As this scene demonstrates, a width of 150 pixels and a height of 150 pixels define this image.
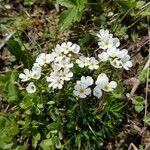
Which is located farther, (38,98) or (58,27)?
(58,27)

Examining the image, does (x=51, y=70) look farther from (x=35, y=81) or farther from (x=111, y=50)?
(x=111, y=50)

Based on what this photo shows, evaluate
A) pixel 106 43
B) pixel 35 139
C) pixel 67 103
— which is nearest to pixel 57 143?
pixel 35 139

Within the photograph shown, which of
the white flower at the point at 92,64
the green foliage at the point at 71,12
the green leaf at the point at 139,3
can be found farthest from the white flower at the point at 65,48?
the green leaf at the point at 139,3

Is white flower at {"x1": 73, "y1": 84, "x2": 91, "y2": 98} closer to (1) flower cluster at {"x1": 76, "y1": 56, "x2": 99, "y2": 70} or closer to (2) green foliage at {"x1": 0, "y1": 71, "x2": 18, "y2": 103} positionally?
(1) flower cluster at {"x1": 76, "y1": 56, "x2": 99, "y2": 70}

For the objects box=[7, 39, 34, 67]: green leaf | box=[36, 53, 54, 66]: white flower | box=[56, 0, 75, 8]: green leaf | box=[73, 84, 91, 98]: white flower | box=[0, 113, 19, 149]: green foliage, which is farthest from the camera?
box=[56, 0, 75, 8]: green leaf

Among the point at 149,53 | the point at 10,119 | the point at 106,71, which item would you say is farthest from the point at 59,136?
the point at 149,53

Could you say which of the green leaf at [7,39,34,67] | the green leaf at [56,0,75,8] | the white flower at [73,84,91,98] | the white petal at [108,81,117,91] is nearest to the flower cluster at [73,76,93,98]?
the white flower at [73,84,91,98]

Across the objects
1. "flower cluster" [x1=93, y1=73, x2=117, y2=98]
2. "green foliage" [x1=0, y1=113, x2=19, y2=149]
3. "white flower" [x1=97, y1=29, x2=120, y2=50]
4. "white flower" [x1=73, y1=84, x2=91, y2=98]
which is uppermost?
"white flower" [x1=97, y1=29, x2=120, y2=50]
